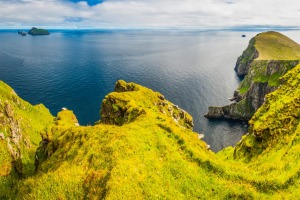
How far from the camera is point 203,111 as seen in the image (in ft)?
587

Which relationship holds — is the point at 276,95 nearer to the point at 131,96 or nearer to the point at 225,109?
the point at 131,96

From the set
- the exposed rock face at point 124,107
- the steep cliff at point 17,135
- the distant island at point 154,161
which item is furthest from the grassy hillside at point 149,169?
the steep cliff at point 17,135

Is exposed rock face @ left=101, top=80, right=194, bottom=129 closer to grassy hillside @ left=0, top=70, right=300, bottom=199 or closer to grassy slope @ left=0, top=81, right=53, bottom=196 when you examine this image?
grassy hillside @ left=0, top=70, right=300, bottom=199

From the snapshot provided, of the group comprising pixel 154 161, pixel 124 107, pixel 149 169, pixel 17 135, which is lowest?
pixel 17 135

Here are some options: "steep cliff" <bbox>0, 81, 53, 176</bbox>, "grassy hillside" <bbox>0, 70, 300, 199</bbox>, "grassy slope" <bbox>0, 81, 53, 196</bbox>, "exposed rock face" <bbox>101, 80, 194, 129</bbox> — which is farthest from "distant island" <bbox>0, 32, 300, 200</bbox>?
"steep cliff" <bbox>0, 81, 53, 176</bbox>

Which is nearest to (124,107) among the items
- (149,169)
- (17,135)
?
(149,169)

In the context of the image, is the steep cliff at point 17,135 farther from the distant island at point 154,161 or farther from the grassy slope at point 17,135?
the distant island at point 154,161

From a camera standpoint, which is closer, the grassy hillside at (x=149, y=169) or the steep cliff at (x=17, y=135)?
the grassy hillside at (x=149, y=169)

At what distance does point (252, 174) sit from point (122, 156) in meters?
26.9

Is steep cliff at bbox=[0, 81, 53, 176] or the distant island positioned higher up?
the distant island

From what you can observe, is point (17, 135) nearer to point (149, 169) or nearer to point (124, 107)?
point (124, 107)

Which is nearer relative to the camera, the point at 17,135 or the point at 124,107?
the point at 124,107

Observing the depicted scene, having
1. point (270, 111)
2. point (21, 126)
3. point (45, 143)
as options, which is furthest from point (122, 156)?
point (21, 126)

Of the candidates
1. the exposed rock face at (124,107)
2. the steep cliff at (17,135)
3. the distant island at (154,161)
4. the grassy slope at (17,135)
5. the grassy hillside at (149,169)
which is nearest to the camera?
the grassy hillside at (149,169)
